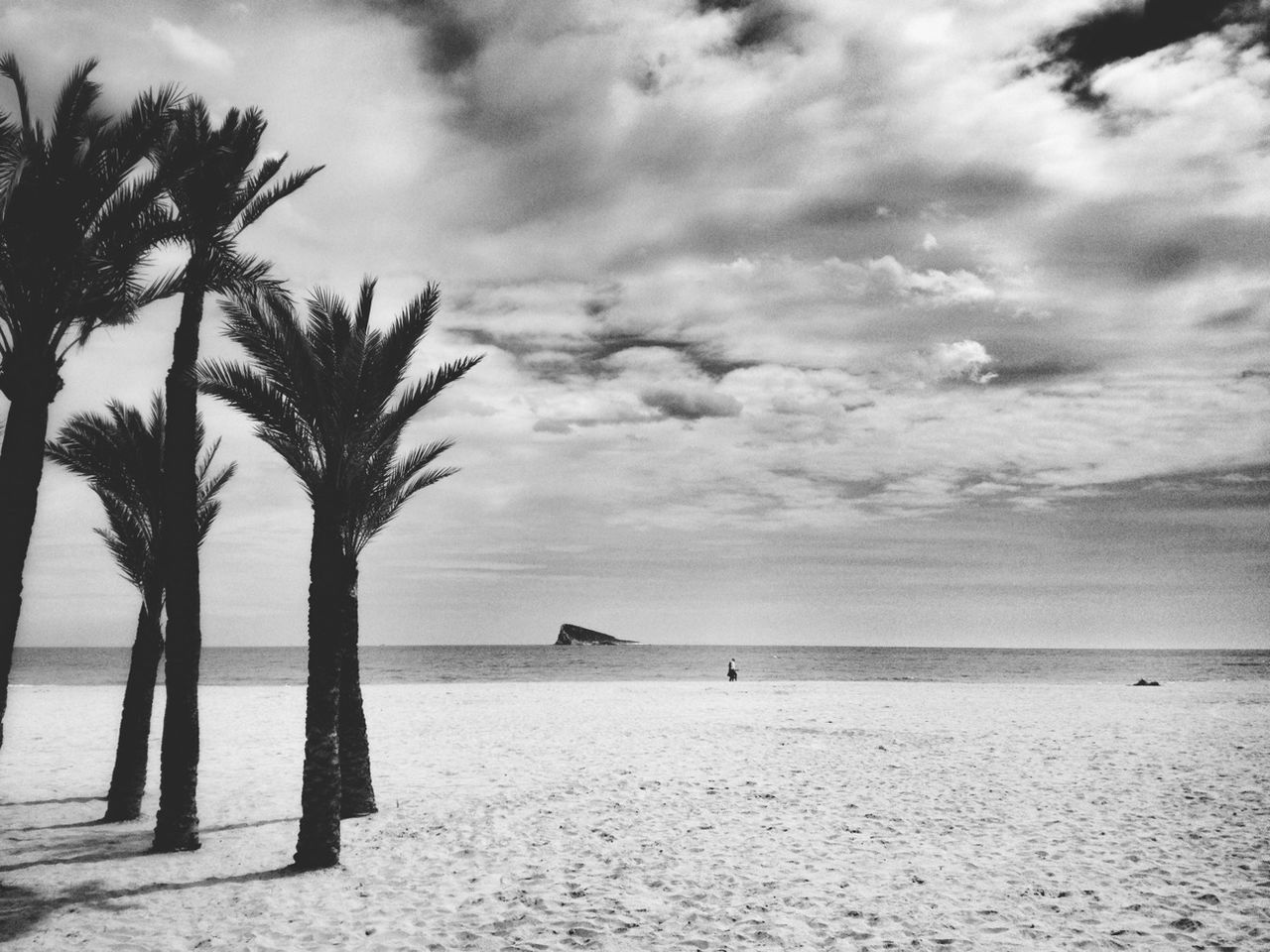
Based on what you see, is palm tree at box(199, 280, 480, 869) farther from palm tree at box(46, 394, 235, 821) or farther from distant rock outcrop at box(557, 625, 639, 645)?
distant rock outcrop at box(557, 625, 639, 645)

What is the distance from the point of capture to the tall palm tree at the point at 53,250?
766 centimetres

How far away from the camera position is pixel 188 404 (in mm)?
9117

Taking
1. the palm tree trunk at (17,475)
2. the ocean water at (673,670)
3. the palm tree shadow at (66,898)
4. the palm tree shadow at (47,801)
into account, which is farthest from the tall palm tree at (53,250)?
the ocean water at (673,670)

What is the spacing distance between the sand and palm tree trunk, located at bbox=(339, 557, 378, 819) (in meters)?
0.50

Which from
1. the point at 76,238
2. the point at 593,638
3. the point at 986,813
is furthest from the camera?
the point at 593,638

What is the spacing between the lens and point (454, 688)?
38000 mm

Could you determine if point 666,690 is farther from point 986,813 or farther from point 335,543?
point 335,543

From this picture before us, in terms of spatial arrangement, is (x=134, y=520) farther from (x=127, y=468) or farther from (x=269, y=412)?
(x=269, y=412)

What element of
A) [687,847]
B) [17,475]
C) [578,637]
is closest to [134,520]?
[17,475]

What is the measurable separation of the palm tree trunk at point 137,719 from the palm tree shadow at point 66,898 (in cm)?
286

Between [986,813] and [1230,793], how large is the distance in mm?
4347

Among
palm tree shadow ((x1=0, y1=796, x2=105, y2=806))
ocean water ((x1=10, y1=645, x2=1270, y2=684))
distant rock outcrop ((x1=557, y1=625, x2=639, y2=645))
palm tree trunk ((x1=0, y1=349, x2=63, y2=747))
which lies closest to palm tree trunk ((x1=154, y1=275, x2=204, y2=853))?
palm tree trunk ((x1=0, y1=349, x2=63, y2=747))

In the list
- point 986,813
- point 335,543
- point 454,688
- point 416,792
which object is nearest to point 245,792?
point 416,792

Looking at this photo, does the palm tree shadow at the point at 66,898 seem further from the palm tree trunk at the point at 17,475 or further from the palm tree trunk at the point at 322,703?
the palm tree trunk at the point at 17,475
